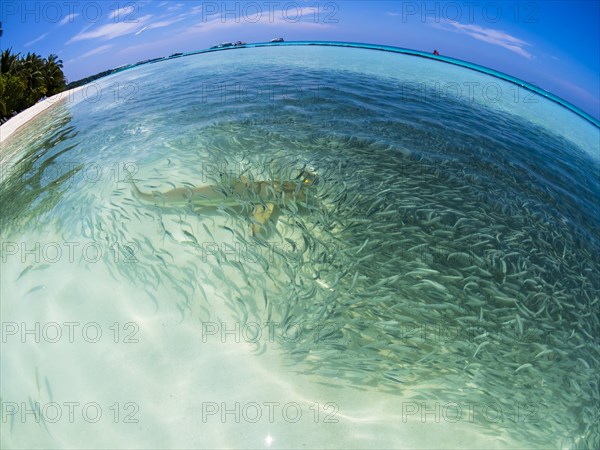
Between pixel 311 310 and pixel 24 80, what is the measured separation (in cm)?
2852

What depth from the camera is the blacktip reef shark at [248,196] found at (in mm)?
3857

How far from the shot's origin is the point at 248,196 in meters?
4.09

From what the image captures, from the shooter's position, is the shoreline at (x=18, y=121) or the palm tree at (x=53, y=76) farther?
the palm tree at (x=53, y=76)

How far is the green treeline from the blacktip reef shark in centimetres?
1815

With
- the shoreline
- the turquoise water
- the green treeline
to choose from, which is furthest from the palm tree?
the turquoise water

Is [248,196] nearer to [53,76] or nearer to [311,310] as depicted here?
Answer: [311,310]

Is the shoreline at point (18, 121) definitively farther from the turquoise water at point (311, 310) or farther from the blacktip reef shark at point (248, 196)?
the blacktip reef shark at point (248, 196)

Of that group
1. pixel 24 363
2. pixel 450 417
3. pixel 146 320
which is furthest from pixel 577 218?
pixel 24 363

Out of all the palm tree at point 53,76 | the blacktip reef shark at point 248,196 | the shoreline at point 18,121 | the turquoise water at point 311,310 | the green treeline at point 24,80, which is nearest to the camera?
the turquoise water at point 311,310

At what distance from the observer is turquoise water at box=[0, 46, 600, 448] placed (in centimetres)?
239

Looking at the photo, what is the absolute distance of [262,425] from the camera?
2.37 meters

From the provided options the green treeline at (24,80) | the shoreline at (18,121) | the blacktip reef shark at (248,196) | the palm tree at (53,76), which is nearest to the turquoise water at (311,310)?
the blacktip reef shark at (248,196)

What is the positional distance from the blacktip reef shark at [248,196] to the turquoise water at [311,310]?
8cm

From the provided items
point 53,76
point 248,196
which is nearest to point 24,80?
point 53,76
